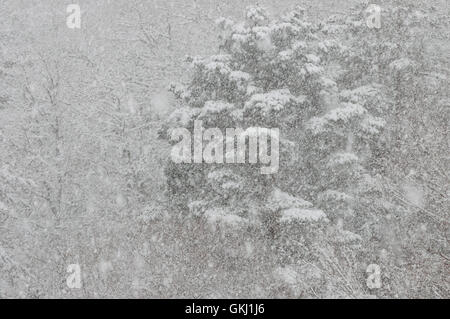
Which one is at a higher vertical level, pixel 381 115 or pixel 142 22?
pixel 142 22

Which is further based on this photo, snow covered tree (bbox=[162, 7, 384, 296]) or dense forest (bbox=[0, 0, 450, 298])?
snow covered tree (bbox=[162, 7, 384, 296])

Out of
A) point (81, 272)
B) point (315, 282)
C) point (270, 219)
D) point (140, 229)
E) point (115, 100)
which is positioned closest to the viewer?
point (315, 282)

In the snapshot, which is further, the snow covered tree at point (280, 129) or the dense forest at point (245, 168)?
the snow covered tree at point (280, 129)

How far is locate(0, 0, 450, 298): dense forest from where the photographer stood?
1132 centimetres

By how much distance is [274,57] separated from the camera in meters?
17.3

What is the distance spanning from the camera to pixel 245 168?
17.2 m

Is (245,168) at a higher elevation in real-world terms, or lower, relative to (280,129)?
lower

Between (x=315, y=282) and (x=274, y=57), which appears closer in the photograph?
(x=315, y=282)

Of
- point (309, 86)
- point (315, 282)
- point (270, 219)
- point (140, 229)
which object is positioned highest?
point (309, 86)

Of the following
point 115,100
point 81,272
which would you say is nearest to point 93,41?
point 115,100

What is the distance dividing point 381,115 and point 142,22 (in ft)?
45.2

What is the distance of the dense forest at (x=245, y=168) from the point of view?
11.3 metres

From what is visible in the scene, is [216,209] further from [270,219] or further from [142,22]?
[142,22]
